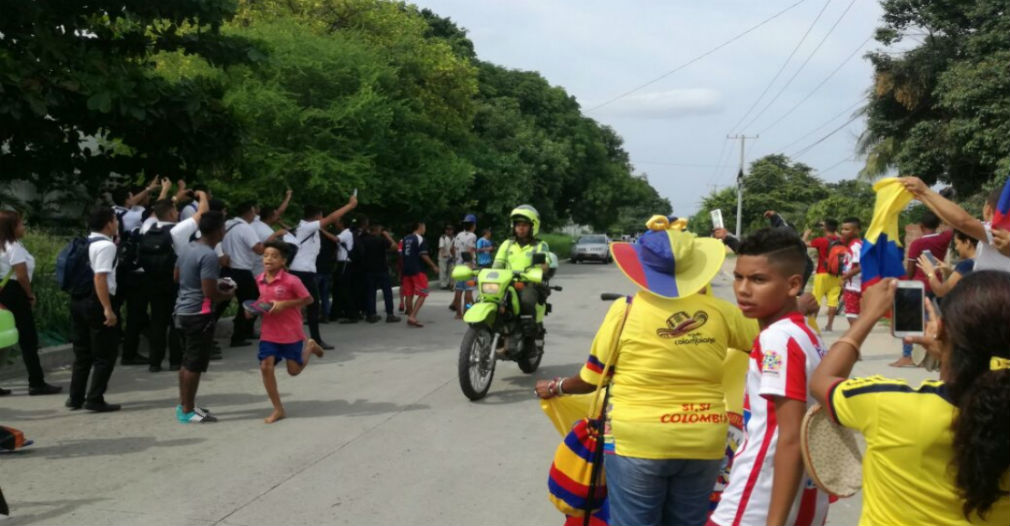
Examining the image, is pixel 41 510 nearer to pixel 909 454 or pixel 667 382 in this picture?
pixel 667 382

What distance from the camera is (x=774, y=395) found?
8.59ft

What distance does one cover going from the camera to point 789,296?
9.62ft

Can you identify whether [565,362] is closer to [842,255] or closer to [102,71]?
[842,255]

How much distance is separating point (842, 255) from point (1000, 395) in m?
11.2

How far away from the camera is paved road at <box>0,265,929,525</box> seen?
199 inches

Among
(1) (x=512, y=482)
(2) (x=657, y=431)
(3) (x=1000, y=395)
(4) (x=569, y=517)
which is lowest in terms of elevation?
(1) (x=512, y=482)

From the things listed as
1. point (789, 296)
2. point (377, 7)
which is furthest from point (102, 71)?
point (377, 7)

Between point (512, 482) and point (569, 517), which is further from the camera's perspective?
point (512, 482)

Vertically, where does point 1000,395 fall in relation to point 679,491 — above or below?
above

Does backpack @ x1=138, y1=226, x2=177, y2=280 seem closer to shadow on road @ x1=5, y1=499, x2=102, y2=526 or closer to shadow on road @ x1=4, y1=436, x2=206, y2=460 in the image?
shadow on road @ x1=4, y1=436, x2=206, y2=460

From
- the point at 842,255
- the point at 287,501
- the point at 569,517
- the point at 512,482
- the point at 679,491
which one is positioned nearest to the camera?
the point at 679,491

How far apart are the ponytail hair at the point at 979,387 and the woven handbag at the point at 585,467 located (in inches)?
56.4

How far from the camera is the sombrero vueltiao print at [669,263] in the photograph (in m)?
3.24

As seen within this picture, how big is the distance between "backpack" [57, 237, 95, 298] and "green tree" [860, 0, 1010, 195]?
20514 mm
